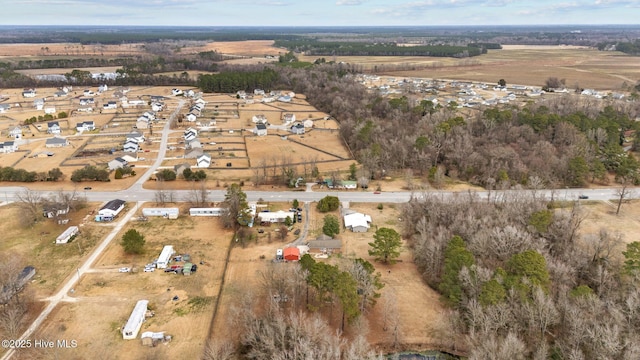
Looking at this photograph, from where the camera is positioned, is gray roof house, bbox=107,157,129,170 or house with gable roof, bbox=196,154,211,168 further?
house with gable roof, bbox=196,154,211,168

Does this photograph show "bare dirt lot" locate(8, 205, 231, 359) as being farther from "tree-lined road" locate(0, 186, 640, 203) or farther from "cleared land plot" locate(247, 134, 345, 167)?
"cleared land plot" locate(247, 134, 345, 167)

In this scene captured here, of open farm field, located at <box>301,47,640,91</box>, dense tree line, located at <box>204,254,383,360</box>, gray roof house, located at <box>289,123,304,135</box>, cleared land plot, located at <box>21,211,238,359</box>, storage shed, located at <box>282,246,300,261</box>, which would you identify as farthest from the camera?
open farm field, located at <box>301,47,640,91</box>

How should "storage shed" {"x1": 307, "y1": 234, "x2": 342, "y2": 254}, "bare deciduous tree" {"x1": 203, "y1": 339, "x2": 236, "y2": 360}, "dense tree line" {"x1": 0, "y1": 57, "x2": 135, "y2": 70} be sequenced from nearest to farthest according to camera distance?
1. "bare deciduous tree" {"x1": 203, "y1": 339, "x2": 236, "y2": 360}
2. "storage shed" {"x1": 307, "y1": 234, "x2": 342, "y2": 254}
3. "dense tree line" {"x1": 0, "y1": 57, "x2": 135, "y2": 70}

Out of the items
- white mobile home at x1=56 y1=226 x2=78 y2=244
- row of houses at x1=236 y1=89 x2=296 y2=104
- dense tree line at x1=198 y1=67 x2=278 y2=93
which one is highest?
dense tree line at x1=198 y1=67 x2=278 y2=93

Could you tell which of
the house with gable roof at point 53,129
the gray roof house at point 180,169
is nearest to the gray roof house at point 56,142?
the house with gable roof at point 53,129

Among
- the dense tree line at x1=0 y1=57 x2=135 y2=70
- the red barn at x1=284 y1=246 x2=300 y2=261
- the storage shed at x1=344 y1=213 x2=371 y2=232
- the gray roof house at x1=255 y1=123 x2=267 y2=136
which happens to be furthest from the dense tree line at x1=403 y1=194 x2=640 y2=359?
the dense tree line at x1=0 y1=57 x2=135 y2=70

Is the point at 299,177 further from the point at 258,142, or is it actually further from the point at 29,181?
the point at 29,181

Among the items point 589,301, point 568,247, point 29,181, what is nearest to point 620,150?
point 568,247
